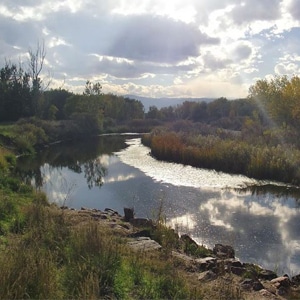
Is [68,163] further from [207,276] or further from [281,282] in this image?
[207,276]

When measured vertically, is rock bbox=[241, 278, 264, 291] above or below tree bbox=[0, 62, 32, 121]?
below

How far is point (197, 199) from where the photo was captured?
1645 centimetres

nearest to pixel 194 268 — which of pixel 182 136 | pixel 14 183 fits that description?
pixel 14 183

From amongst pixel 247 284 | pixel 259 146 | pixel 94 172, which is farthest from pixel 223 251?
pixel 259 146

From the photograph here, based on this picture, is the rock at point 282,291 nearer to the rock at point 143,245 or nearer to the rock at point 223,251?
the rock at point 223,251

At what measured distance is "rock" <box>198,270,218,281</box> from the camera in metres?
6.77

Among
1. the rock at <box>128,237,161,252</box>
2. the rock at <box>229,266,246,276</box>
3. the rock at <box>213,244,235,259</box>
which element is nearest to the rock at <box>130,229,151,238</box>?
the rock at <box>128,237,161,252</box>

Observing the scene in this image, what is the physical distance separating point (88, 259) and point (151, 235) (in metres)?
4.38

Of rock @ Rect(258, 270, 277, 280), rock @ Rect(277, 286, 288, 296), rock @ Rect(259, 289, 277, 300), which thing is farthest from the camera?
rock @ Rect(258, 270, 277, 280)

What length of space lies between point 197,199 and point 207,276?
9626 mm

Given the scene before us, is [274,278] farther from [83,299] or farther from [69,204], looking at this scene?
[69,204]

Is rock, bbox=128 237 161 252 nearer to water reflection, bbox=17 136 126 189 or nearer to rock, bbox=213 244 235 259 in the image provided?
rock, bbox=213 244 235 259

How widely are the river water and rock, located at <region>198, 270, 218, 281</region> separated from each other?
3047mm

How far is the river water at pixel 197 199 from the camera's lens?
36.7ft
